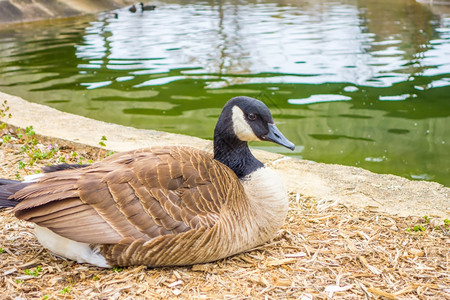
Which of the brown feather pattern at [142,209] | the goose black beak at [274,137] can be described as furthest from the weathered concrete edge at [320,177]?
the brown feather pattern at [142,209]

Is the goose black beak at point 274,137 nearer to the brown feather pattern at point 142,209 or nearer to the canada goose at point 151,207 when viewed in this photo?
the canada goose at point 151,207

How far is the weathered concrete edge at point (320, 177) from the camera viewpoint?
4398 mm

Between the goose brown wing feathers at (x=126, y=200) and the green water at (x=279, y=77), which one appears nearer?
the goose brown wing feathers at (x=126, y=200)

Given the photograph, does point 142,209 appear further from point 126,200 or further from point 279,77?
point 279,77

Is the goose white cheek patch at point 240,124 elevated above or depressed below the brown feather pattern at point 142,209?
above

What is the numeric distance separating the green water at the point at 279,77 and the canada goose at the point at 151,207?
3.26 m

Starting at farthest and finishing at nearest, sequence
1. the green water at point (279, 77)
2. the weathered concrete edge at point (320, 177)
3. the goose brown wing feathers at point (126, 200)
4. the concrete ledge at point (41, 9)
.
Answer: the concrete ledge at point (41, 9)
the green water at point (279, 77)
the weathered concrete edge at point (320, 177)
the goose brown wing feathers at point (126, 200)

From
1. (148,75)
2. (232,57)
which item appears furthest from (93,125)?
(232,57)

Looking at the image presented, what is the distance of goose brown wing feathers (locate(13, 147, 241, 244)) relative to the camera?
3.04 meters

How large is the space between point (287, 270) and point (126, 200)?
119cm

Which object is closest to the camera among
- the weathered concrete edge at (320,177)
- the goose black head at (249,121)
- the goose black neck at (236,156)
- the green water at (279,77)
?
the goose black head at (249,121)

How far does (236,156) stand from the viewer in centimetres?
368

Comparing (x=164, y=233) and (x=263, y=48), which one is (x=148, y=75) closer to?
(x=263, y=48)

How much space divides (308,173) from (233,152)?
166 centimetres
